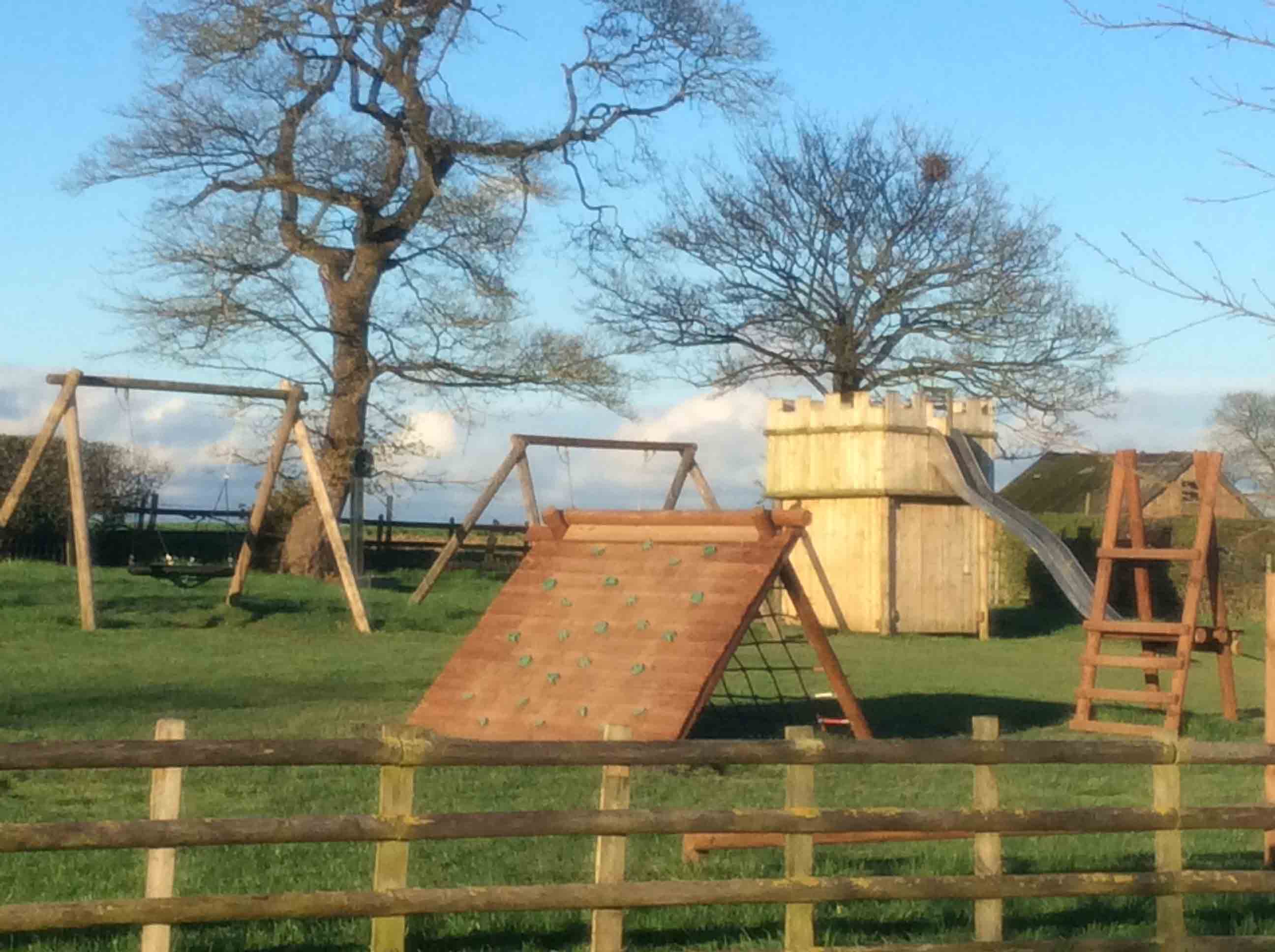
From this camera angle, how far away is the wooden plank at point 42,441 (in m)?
20.2

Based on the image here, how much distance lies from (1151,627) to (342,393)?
18.1m

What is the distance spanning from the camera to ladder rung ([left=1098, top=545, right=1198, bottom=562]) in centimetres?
1605

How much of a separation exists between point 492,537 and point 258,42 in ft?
38.9

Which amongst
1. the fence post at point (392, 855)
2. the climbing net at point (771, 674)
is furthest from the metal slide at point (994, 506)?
the fence post at point (392, 855)

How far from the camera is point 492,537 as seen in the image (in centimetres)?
3709

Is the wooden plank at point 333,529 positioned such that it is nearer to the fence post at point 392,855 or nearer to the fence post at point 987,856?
the fence post at point 987,856

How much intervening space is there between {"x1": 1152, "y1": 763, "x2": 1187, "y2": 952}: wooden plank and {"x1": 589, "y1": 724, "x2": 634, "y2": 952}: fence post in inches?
83.4

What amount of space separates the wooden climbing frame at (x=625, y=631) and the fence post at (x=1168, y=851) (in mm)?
4692

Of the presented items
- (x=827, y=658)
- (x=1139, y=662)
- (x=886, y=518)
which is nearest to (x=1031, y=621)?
(x=886, y=518)

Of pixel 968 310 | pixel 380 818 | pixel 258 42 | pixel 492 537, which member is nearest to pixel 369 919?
pixel 380 818

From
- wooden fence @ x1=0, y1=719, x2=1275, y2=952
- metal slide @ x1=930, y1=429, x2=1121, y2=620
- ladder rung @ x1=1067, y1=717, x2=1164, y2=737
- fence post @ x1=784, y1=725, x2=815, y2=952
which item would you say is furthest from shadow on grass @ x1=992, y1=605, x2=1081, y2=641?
fence post @ x1=784, y1=725, x2=815, y2=952

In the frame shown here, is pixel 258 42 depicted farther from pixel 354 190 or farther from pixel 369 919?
pixel 369 919

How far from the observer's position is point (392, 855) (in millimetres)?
6113

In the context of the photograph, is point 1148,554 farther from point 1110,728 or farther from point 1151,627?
point 1110,728
